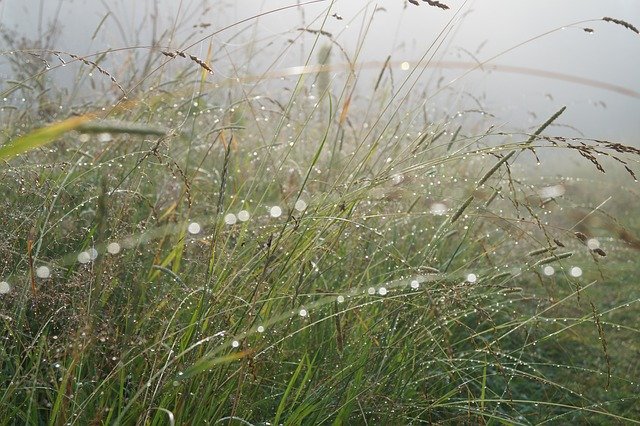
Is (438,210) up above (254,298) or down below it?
below

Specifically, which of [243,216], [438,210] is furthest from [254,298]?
[438,210]

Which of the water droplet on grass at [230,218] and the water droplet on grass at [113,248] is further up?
the water droplet on grass at [113,248]

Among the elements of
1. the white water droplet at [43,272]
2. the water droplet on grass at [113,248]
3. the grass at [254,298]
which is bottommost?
the grass at [254,298]

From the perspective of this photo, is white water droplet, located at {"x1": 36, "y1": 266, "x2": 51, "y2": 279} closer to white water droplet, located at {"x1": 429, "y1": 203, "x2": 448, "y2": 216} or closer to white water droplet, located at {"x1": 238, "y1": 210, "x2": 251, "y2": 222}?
white water droplet, located at {"x1": 238, "y1": 210, "x2": 251, "y2": 222}

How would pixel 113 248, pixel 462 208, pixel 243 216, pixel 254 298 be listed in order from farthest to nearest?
pixel 243 216 → pixel 113 248 → pixel 462 208 → pixel 254 298

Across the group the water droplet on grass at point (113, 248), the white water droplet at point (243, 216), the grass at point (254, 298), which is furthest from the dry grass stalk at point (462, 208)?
the water droplet on grass at point (113, 248)

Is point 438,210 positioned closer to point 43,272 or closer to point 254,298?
point 254,298

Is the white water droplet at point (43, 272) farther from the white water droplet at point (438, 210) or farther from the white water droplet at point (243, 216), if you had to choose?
the white water droplet at point (438, 210)

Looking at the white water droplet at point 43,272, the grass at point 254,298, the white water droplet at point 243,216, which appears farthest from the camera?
the white water droplet at point 243,216

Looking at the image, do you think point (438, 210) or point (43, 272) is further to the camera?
point (438, 210)

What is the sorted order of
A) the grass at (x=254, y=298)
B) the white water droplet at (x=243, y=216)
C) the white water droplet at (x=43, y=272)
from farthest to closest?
the white water droplet at (x=243, y=216), the white water droplet at (x=43, y=272), the grass at (x=254, y=298)

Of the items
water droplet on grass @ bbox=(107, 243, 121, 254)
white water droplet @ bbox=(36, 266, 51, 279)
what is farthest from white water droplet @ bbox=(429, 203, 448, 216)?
white water droplet @ bbox=(36, 266, 51, 279)

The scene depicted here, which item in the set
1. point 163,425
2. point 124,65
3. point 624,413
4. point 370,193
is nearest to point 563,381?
point 624,413

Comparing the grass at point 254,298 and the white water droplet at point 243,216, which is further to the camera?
the white water droplet at point 243,216
